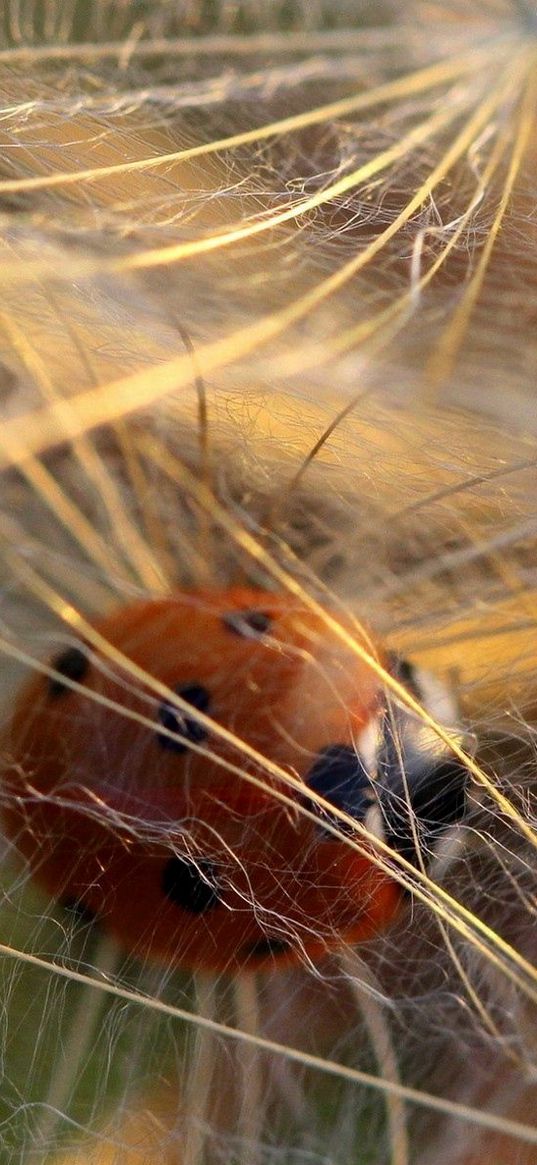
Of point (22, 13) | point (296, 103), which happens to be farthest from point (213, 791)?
point (22, 13)

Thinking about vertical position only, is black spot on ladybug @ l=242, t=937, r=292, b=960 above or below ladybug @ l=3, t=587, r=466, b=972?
below

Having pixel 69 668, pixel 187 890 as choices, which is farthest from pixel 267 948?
pixel 69 668

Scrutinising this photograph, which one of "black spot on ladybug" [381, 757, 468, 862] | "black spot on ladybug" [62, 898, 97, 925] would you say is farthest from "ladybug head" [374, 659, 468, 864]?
"black spot on ladybug" [62, 898, 97, 925]

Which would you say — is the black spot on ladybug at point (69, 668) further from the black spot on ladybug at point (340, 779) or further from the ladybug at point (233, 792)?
the black spot on ladybug at point (340, 779)

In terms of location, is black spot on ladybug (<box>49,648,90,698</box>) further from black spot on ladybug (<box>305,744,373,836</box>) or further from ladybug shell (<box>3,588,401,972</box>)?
black spot on ladybug (<box>305,744,373,836</box>)

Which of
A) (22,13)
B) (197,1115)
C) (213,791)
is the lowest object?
(197,1115)

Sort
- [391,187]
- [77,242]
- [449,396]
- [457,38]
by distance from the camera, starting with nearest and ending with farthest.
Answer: [77,242], [449,396], [391,187], [457,38]

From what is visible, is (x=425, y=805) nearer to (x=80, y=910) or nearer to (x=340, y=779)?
(x=340, y=779)

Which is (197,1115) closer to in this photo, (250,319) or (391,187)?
(250,319)
